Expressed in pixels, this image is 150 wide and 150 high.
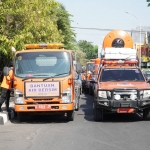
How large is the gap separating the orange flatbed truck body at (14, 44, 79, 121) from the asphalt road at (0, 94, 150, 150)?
58cm

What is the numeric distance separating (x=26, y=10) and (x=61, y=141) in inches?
326

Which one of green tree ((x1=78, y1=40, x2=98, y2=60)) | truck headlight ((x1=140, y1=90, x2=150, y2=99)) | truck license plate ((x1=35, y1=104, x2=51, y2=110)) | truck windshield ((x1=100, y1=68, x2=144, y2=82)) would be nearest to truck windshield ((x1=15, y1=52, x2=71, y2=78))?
truck license plate ((x1=35, y1=104, x2=51, y2=110))

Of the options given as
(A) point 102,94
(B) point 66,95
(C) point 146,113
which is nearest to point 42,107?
(B) point 66,95

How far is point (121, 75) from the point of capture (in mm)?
14086

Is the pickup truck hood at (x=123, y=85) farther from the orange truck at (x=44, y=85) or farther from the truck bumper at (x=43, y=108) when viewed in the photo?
the truck bumper at (x=43, y=108)

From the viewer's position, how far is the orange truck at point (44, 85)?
40.2ft

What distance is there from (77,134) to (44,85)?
2363mm

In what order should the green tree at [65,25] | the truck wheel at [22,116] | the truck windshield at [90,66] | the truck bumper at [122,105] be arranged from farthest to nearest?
the green tree at [65,25]
the truck windshield at [90,66]
the truck wheel at [22,116]
the truck bumper at [122,105]

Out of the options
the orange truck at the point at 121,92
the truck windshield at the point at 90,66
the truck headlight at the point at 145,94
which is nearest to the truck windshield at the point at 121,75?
the orange truck at the point at 121,92

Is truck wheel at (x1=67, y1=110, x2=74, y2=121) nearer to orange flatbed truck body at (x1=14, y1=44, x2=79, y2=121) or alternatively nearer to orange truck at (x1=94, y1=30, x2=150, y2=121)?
orange flatbed truck body at (x1=14, y1=44, x2=79, y2=121)

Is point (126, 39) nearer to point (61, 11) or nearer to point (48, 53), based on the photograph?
point (48, 53)

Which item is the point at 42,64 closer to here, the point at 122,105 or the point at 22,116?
the point at 22,116

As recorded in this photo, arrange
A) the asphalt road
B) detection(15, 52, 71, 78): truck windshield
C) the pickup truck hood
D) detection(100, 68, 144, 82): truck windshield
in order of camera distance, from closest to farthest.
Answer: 1. the asphalt road
2. detection(15, 52, 71, 78): truck windshield
3. the pickup truck hood
4. detection(100, 68, 144, 82): truck windshield

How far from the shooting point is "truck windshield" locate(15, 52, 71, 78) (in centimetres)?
1252
